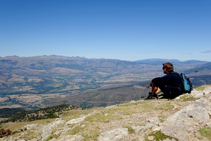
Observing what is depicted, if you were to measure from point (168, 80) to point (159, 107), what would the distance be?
3.36m

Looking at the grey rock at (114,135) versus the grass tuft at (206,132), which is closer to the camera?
the grass tuft at (206,132)

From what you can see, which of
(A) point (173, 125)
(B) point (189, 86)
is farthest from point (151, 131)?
(B) point (189, 86)

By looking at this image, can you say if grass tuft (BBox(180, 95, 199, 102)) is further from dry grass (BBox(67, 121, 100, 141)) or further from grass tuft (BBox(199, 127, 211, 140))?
dry grass (BBox(67, 121, 100, 141))

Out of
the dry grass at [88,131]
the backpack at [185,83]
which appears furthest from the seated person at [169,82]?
the dry grass at [88,131]

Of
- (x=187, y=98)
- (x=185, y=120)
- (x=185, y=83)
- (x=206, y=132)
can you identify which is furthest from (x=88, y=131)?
(x=187, y=98)

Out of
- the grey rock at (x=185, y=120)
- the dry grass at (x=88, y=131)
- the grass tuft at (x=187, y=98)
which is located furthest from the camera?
the grass tuft at (x=187, y=98)

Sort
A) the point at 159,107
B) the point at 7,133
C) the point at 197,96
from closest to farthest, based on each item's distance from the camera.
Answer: the point at 159,107
the point at 197,96
the point at 7,133

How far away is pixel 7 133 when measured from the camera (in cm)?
2300

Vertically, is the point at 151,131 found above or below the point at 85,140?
above

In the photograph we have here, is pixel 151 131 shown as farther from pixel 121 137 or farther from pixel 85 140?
pixel 85 140

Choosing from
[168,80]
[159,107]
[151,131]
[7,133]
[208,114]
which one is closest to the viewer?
[151,131]

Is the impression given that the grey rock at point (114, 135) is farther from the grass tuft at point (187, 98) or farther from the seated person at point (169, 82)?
the grass tuft at point (187, 98)

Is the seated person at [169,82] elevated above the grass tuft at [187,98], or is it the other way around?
the seated person at [169,82]

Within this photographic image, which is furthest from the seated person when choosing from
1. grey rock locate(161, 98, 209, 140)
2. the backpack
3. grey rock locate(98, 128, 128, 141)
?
grey rock locate(98, 128, 128, 141)
